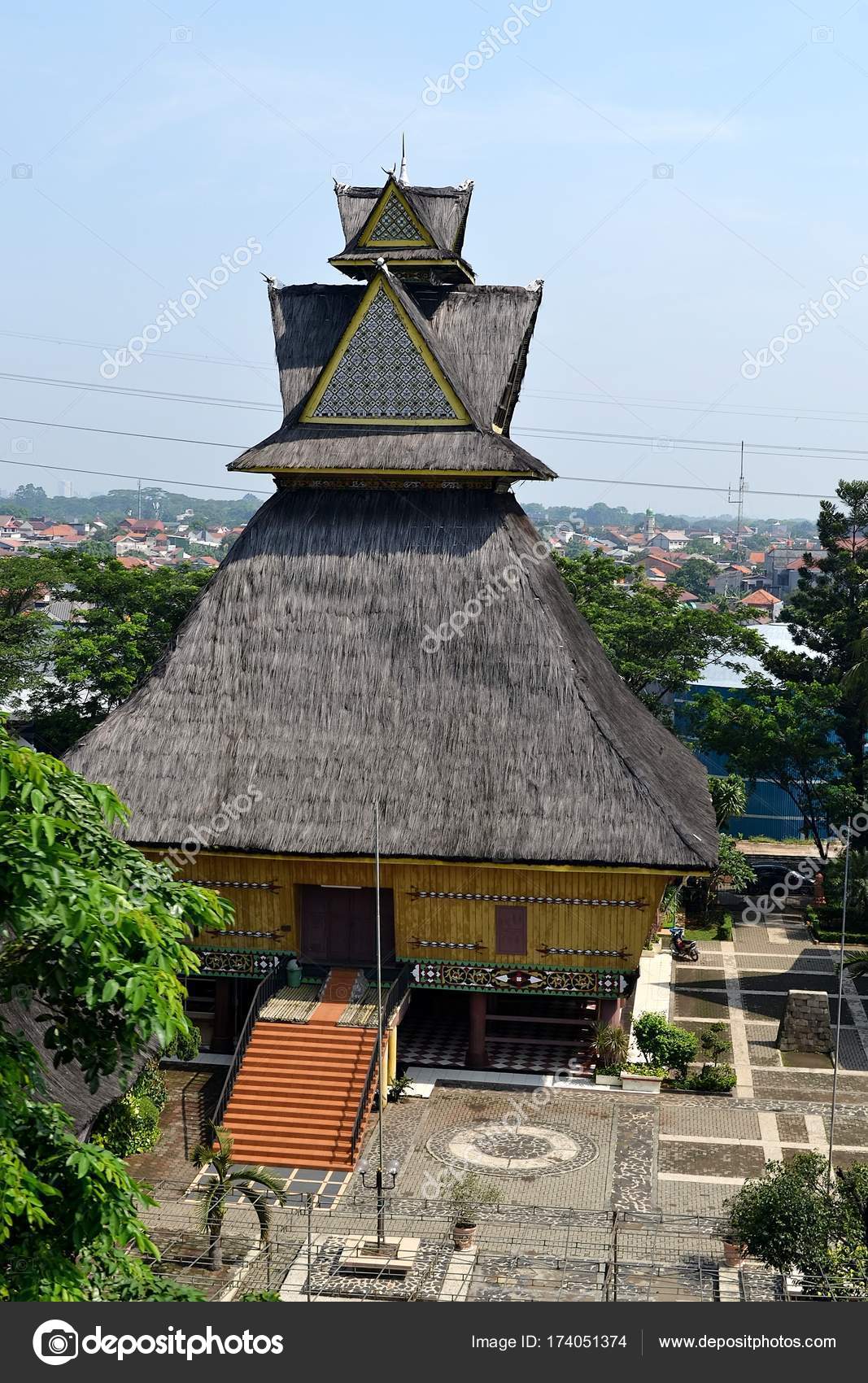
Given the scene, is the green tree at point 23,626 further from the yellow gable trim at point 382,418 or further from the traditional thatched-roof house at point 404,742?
the yellow gable trim at point 382,418

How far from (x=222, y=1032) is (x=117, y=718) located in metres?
6.37

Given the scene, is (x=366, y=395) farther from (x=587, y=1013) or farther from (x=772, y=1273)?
(x=772, y=1273)

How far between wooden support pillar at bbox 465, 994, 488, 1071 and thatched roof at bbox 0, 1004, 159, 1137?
8217 mm

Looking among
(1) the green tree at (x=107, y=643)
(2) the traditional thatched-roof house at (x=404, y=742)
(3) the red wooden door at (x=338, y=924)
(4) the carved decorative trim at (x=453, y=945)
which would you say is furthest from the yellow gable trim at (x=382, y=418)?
(1) the green tree at (x=107, y=643)

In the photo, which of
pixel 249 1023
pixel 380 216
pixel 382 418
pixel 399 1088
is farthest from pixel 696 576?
pixel 249 1023

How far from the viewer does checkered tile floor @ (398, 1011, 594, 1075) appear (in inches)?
1144

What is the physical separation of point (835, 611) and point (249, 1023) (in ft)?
89.6

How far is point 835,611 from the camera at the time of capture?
48.0 m

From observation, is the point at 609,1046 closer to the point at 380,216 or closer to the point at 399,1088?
the point at 399,1088

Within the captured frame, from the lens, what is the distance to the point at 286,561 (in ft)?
102

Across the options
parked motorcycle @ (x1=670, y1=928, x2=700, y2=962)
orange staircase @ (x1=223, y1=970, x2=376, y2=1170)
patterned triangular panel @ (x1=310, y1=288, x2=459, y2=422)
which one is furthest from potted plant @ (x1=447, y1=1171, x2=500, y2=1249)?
patterned triangular panel @ (x1=310, y1=288, x2=459, y2=422)

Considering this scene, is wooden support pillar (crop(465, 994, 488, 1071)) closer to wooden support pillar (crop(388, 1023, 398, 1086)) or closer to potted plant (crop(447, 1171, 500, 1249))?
wooden support pillar (crop(388, 1023, 398, 1086))
